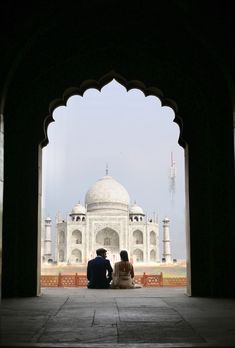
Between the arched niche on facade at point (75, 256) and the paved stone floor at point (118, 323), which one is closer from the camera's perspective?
the paved stone floor at point (118, 323)

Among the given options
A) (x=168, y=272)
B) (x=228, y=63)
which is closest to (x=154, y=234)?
(x=168, y=272)

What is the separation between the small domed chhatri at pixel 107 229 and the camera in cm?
5909

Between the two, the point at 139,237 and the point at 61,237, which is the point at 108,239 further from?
the point at 61,237

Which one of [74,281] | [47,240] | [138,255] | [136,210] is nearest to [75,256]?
[47,240]

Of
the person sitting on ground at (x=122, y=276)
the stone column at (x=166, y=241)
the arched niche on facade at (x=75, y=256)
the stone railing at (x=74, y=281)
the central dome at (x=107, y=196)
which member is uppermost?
the central dome at (x=107, y=196)

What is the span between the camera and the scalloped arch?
8766 millimetres

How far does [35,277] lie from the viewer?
8.45m

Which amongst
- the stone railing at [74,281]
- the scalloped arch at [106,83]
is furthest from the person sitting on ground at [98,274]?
the stone railing at [74,281]

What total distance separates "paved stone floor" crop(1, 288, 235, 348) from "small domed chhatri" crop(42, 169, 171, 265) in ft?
169

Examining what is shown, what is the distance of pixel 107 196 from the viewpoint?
193 feet

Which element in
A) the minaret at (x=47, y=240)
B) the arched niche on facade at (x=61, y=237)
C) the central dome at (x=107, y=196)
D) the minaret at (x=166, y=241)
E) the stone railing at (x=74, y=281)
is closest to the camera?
the stone railing at (x=74, y=281)

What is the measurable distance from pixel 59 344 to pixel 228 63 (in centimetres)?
257

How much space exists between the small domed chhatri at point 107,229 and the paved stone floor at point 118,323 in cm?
5151

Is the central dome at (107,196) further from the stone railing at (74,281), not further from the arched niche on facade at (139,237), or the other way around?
the stone railing at (74,281)
